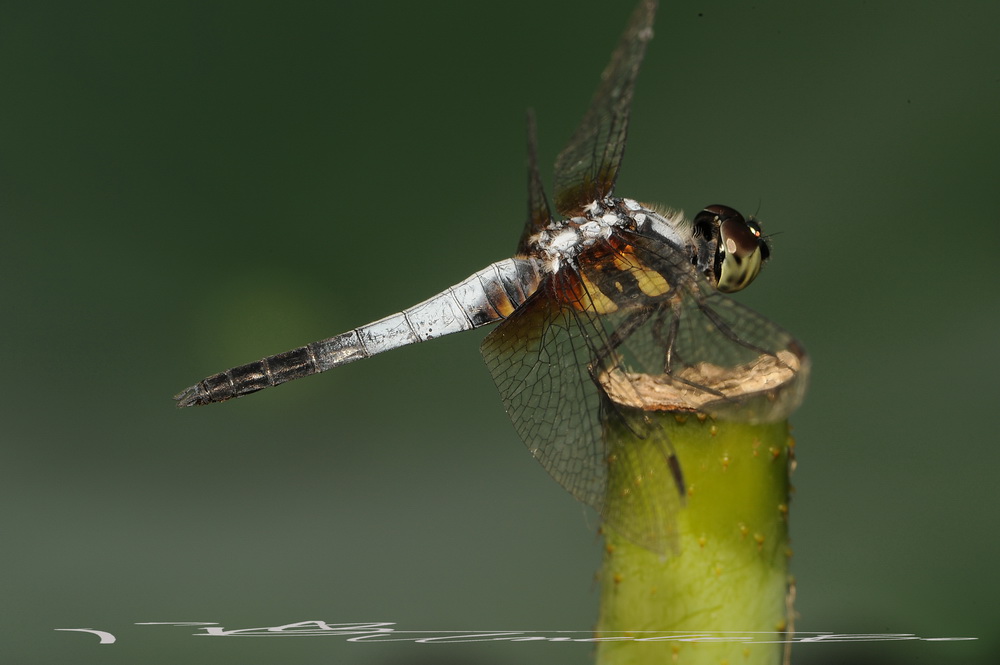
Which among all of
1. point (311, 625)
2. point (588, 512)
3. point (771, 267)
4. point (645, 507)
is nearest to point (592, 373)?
point (588, 512)

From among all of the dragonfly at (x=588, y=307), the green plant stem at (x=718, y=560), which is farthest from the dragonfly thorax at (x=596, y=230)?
the green plant stem at (x=718, y=560)

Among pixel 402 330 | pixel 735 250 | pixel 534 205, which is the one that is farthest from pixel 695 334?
pixel 402 330

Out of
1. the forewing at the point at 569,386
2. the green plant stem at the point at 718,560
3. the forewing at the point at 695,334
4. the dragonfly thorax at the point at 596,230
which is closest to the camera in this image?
the green plant stem at the point at 718,560

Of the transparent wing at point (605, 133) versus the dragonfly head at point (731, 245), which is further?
the dragonfly head at point (731, 245)

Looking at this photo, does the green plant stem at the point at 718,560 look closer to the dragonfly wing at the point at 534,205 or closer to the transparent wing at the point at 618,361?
the transparent wing at the point at 618,361

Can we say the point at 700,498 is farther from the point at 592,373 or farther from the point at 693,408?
the point at 592,373

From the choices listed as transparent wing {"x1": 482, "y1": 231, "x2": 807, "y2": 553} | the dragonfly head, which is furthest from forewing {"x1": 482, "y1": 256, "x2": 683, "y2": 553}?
the dragonfly head
